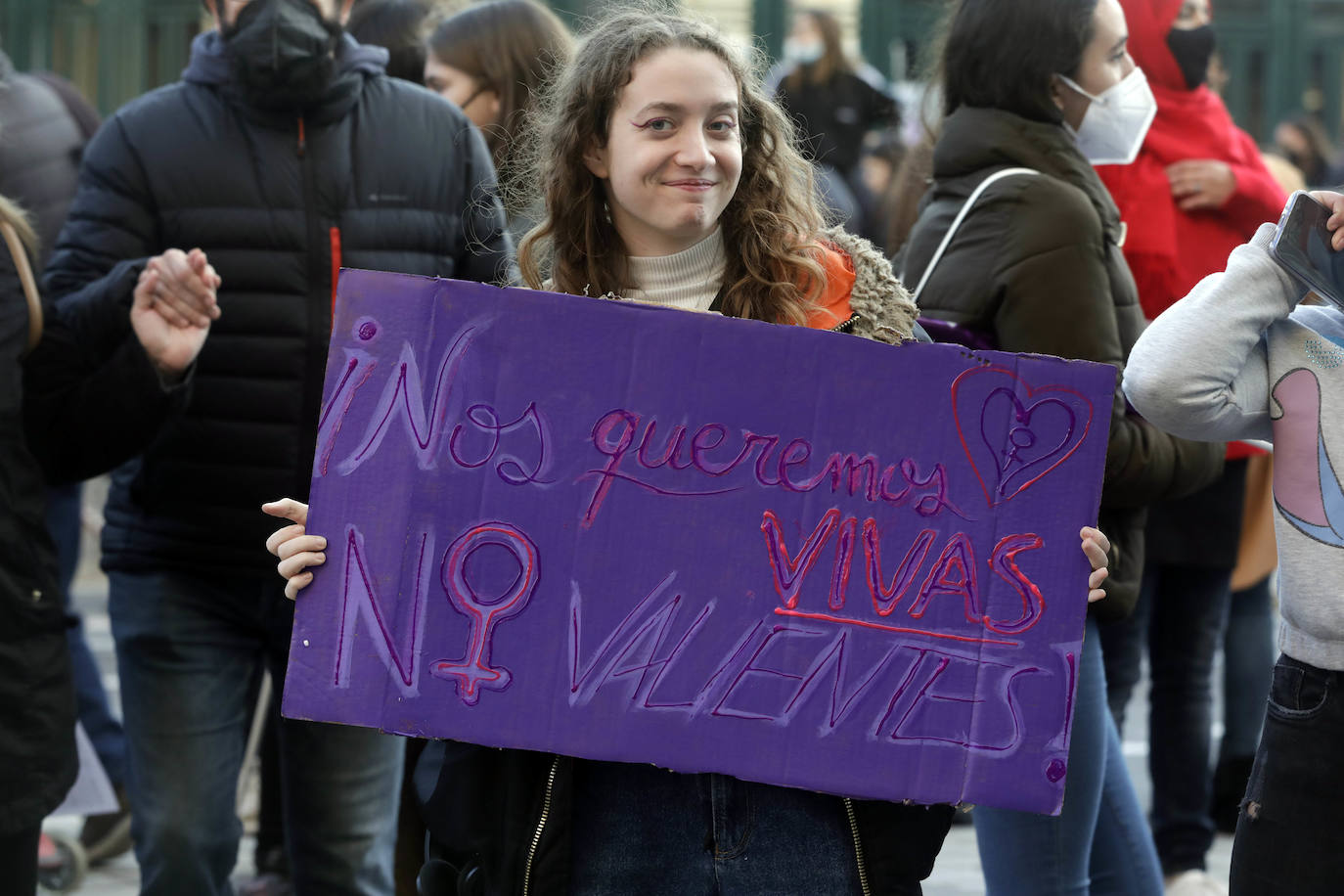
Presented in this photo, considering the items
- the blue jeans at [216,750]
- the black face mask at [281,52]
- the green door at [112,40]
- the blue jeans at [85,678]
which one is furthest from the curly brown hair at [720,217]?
the green door at [112,40]

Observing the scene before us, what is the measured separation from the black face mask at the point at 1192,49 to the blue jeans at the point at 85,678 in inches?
121

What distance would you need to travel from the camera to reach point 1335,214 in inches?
102

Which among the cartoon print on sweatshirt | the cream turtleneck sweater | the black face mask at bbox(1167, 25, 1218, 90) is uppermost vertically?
the black face mask at bbox(1167, 25, 1218, 90)

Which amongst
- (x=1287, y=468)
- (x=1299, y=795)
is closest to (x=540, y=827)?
(x=1299, y=795)

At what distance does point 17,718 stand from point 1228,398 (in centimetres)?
197

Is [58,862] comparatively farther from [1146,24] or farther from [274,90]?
[1146,24]

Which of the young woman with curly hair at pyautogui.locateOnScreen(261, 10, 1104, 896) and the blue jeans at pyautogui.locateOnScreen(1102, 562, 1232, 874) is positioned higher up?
the young woman with curly hair at pyautogui.locateOnScreen(261, 10, 1104, 896)

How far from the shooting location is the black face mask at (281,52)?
3393mm

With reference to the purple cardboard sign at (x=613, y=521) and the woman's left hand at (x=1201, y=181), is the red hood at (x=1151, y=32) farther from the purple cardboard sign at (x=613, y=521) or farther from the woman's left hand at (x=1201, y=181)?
the purple cardboard sign at (x=613, y=521)

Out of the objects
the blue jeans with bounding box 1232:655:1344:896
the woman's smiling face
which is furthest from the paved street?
the woman's smiling face

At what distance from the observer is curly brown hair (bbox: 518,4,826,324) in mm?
2557

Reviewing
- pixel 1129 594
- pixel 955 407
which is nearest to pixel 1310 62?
pixel 1129 594

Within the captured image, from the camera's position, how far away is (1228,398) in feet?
8.70

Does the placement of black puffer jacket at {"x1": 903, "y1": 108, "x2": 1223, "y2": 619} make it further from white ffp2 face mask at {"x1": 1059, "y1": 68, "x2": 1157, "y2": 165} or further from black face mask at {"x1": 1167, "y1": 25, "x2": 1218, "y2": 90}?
black face mask at {"x1": 1167, "y1": 25, "x2": 1218, "y2": 90}
